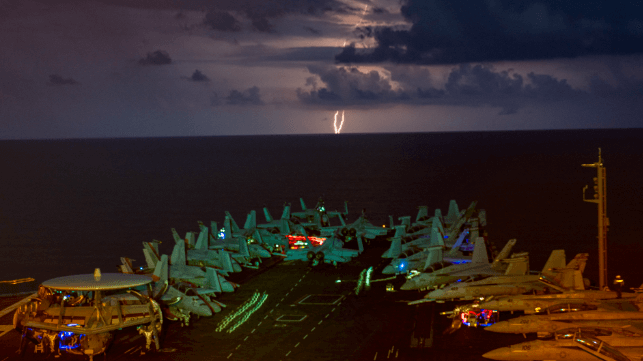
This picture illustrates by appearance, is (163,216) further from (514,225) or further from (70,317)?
(70,317)

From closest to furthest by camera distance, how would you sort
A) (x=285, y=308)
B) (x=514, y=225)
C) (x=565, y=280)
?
(x=565, y=280), (x=285, y=308), (x=514, y=225)

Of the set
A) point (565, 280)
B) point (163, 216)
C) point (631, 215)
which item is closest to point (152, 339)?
point (565, 280)

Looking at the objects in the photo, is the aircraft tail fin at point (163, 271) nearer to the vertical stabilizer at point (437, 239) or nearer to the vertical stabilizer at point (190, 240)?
the vertical stabilizer at point (190, 240)

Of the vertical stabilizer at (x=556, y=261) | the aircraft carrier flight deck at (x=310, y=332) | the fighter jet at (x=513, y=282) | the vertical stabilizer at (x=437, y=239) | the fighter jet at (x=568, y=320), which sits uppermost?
the vertical stabilizer at (x=437, y=239)

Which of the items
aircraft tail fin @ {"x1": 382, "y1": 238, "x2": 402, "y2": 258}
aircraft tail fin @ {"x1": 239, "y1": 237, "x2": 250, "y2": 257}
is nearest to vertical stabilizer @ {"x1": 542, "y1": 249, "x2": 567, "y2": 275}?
aircraft tail fin @ {"x1": 382, "y1": 238, "x2": 402, "y2": 258}

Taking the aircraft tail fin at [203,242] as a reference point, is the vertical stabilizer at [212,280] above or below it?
below

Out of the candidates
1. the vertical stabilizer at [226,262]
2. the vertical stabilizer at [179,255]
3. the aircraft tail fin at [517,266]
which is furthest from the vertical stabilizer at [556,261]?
the vertical stabilizer at [179,255]
